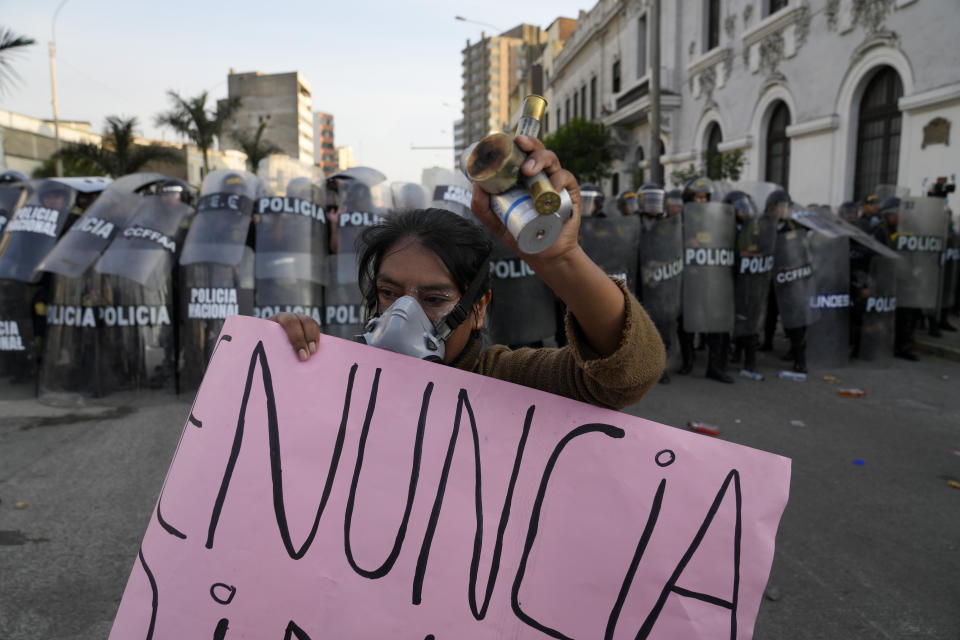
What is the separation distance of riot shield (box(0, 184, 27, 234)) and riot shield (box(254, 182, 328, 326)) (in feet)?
8.30

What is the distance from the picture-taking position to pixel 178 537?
1.29m

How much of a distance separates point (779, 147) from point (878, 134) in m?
3.85

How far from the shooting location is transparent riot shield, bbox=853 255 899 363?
749cm

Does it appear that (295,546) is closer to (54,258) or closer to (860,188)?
(54,258)

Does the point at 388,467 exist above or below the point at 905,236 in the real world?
below

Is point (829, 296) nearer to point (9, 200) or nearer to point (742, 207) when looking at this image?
point (742, 207)

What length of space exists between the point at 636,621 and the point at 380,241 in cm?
100

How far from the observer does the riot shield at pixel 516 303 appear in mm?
6059

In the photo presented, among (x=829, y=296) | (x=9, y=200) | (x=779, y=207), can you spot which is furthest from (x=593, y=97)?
(x=9, y=200)

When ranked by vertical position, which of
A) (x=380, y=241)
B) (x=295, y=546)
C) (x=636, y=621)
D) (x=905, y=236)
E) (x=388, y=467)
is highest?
(x=905, y=236)

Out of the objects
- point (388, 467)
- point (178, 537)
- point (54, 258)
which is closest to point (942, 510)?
point (388, 467)

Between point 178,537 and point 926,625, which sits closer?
point 178,537

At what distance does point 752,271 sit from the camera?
6902mm

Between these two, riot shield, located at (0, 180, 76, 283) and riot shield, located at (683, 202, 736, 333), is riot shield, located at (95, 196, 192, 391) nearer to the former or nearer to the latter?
riot shield, located at (0, 180, 76, 283)
